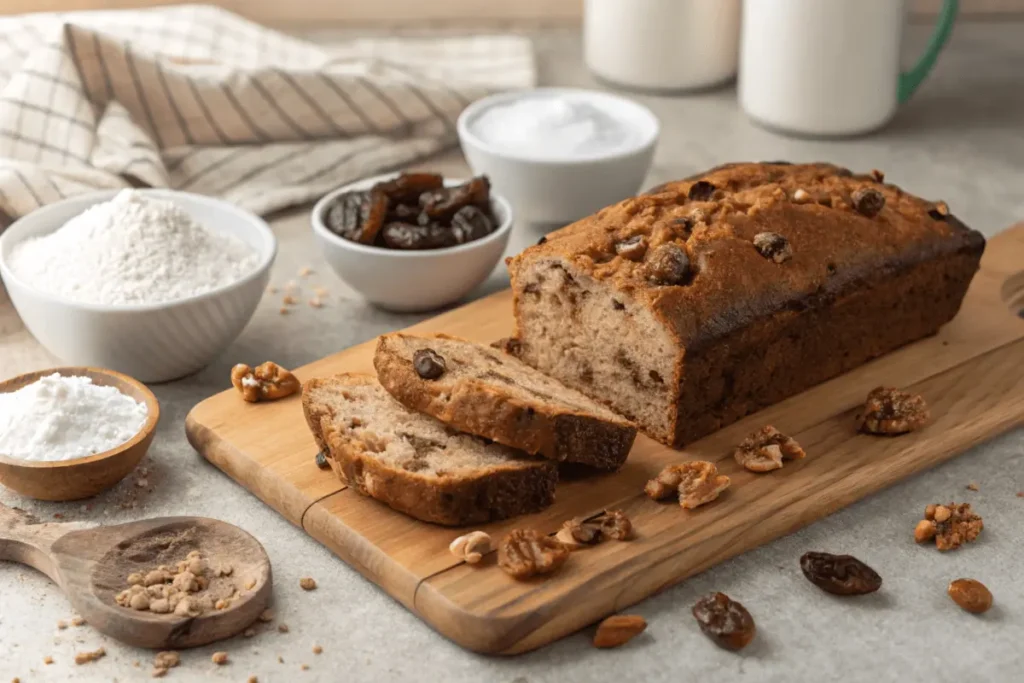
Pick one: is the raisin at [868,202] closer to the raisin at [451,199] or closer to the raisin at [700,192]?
the raisin at [700,192]

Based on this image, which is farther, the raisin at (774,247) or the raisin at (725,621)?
the raisin at (774,247)

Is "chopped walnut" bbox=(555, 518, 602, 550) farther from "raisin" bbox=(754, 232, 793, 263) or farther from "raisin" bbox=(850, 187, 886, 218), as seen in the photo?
"raisin" bbox=(850, 187, 886, 218)

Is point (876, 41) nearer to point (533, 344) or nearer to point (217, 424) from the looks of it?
point (533, 344)

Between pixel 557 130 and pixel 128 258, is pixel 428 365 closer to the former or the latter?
pixel 128 258

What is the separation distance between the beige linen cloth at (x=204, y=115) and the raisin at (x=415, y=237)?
811 millimetres

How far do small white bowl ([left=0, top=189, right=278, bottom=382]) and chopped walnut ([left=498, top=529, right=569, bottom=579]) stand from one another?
1069mm

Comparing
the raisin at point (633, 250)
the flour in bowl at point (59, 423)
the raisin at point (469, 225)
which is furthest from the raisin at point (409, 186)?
the flour in bowl at point (59, 423)

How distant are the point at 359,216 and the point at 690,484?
134 cm

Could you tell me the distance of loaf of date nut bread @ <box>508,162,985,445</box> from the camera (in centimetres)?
291

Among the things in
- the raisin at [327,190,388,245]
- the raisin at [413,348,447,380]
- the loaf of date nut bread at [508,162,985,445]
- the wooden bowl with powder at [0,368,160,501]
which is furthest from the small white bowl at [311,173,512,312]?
the wooden bowl with powder at [0,368,160,501]

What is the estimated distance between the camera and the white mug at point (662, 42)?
193 inches

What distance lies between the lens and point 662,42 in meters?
5.02

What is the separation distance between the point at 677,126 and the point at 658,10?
0.44 metres

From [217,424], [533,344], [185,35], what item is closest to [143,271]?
[217,424]
